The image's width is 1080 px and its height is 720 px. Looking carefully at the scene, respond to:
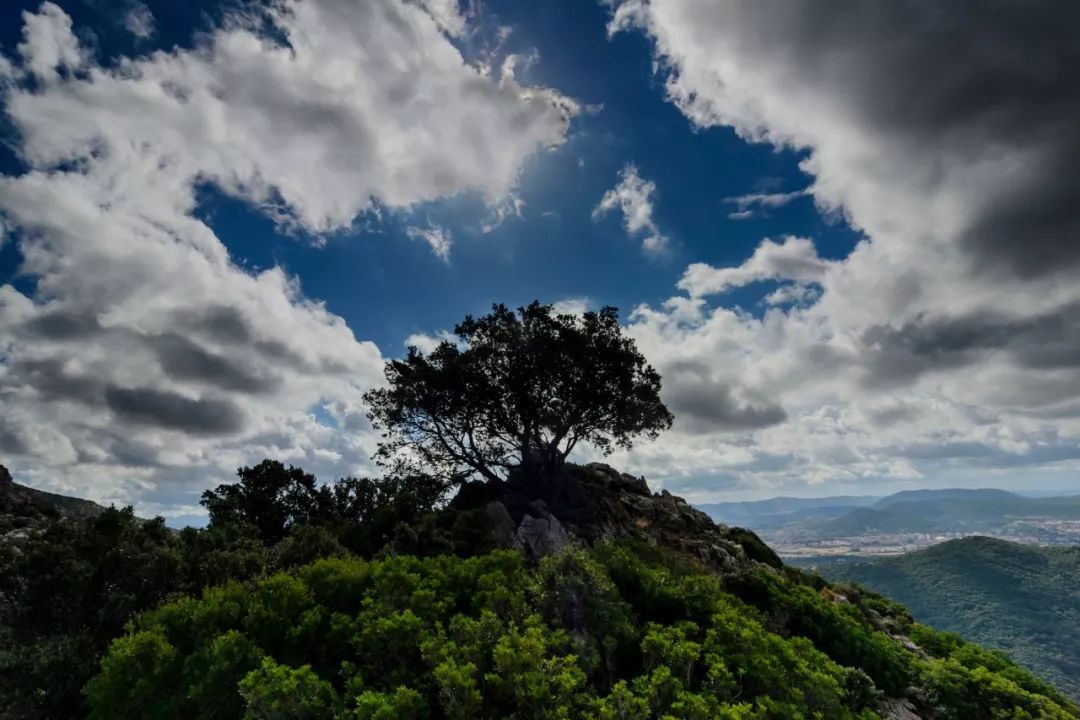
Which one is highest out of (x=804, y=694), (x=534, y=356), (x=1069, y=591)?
(x=534, y=356)

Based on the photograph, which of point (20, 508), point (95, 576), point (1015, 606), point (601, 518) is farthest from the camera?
point (1015, 606)

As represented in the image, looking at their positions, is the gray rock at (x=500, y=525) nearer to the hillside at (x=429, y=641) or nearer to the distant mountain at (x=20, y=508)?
the hillside at (x=429, y=641)

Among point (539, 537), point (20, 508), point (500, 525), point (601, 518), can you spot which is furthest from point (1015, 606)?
point (20, 508)

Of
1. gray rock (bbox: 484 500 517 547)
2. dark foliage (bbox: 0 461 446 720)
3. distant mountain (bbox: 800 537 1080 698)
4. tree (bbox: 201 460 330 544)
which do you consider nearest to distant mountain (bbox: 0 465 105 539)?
tree (bbox: 201 460 330 544)

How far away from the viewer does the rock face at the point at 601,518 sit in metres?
29.9

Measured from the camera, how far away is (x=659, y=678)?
12.3m

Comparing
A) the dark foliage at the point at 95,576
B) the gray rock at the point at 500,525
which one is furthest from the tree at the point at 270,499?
the gray rock at the point at 500,525

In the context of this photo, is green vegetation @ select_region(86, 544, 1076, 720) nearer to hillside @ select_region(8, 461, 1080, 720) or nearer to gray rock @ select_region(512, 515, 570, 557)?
hillside @ select_region(8, 461, 1080, 720)

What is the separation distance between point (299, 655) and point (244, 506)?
25.8 m

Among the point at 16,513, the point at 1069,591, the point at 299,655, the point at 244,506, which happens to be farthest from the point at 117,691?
the point at 1069,591

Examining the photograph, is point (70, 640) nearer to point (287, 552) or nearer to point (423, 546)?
point (287, 552)

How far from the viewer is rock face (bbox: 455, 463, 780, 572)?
29.9m

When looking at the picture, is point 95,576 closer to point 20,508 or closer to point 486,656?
point 486,656

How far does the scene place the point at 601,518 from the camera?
3575cm
